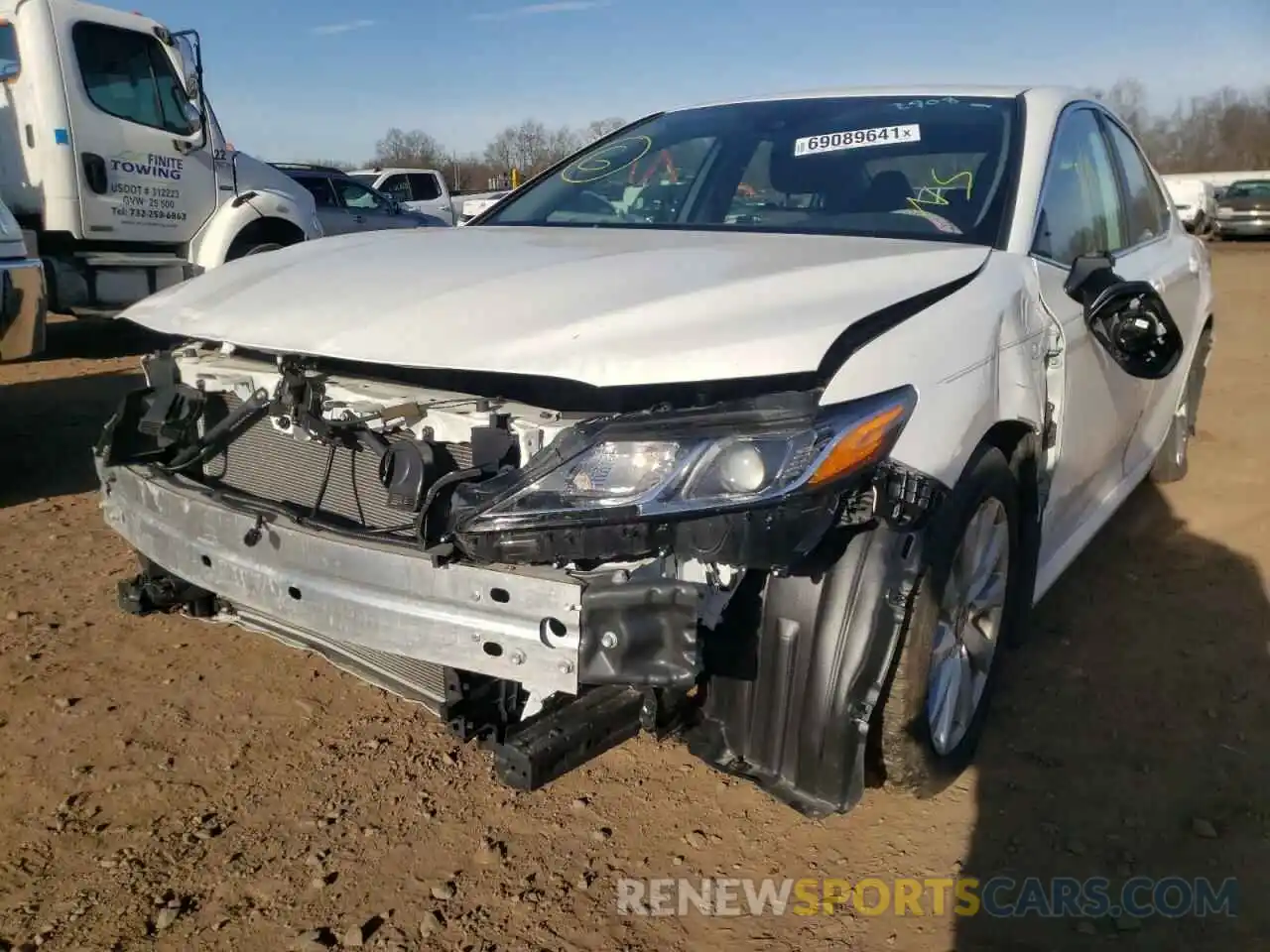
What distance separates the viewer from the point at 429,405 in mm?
2150

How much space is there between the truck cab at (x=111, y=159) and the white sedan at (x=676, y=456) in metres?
6.24

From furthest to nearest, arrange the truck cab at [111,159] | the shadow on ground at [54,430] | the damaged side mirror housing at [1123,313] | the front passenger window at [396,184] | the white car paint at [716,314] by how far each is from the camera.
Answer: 1. the front passenger window at [396,184]
2. the truck cab at [111,159]
3. the shadow on ground at [54,430]
4. the damaged side mirror housing at [1123,313]
5. the white car paint at [716,314]

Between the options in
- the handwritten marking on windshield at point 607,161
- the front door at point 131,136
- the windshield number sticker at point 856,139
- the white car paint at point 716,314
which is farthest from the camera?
the front door at point 131,136

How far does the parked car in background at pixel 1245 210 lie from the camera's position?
23906 millimetres

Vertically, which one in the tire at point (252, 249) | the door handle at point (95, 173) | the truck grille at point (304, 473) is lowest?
the tire at point (252, 249)

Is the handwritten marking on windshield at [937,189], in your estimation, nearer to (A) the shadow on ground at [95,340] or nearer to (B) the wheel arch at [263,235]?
(A) the shadow on ground at [95,340]

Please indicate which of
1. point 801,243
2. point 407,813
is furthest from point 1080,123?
point 407,813

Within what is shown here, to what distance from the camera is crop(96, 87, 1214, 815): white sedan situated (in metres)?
1.89

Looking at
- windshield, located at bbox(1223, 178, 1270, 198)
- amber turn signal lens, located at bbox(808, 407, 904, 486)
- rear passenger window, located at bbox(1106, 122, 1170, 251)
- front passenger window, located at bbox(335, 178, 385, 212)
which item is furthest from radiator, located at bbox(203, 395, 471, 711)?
windshield, located at bbox(1223, 178, 1270, 198)

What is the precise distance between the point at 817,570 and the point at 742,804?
914 millimetres

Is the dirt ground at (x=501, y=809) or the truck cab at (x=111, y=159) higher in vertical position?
the truck cab at (x=111, y=159)

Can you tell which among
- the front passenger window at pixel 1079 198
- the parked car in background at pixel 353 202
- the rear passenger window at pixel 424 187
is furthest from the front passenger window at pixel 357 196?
the front passenger window at pixel 1079 198

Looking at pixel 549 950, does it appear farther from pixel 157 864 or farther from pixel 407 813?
pixel 157 864

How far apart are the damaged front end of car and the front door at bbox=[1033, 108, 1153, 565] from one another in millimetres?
982
